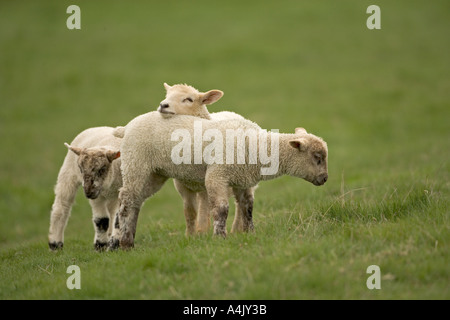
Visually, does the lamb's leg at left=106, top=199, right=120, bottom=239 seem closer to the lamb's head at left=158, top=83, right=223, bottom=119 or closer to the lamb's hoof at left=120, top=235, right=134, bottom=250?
the lamb's hoof at left=120, top=235, right=134, bottom=250

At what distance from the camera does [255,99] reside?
26031mm

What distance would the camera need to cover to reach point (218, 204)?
763 cm

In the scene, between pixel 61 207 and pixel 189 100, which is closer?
pixel 189 100

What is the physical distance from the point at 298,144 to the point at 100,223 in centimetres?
334

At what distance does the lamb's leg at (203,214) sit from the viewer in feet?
28.6

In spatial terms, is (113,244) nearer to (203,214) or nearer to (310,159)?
(203,214)

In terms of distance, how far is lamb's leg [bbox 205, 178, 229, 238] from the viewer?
7641 millimetres

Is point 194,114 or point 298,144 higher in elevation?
point 194,114

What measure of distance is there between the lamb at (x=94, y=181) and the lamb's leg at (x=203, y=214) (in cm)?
119

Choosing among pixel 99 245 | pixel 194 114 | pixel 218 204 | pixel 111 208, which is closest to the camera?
pixel 218 204

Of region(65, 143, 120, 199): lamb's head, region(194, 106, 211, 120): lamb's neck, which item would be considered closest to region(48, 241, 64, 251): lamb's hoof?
region(65, 143, 120, 199): lamb's head

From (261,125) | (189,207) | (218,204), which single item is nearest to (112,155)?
(189,207)
